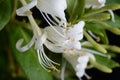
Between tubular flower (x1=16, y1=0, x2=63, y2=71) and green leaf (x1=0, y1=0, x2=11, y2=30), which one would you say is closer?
tubular flower (x1=16, y1=0, x2=63, y2=71)

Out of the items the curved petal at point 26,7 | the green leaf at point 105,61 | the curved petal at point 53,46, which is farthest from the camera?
the green leaf at point 105,61

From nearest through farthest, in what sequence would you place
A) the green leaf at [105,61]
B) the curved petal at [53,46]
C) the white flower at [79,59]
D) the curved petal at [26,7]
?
the curved petal at [26,7] < the curved petal at [53,46] < the white flower at [79,59] < the green leaf at [105,61]

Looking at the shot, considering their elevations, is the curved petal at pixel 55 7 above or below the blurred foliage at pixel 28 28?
above

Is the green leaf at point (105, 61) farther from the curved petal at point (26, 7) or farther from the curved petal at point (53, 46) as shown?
the curved petal at point (26, 7)

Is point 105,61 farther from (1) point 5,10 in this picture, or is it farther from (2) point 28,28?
(1) point 5,10

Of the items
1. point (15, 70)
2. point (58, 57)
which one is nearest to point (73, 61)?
point (58, 57)

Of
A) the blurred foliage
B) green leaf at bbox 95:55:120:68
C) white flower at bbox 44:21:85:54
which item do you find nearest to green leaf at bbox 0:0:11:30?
the blurred foliage

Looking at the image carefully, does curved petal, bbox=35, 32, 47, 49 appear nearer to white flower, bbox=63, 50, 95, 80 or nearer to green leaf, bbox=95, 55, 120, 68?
white flower, bbox=63, 50, 95, 80

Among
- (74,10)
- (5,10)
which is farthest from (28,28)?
(74,10)

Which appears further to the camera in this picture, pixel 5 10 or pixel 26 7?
pixel 5 10

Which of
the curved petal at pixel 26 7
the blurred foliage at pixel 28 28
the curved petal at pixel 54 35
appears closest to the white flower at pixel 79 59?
the blurred foliage at pixel 28 28

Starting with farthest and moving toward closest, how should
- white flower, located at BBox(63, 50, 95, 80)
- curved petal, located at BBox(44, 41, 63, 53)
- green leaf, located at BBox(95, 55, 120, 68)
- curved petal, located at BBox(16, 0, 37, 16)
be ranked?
green leaf, located at BBox(95, 55, 120, 68) < white flower, located at BBox(63, 50, 95, 80) < curved petal, located at BBox(44, 41, 63, 53) < curved petal, located at BBox(16, 0, 37, 16)
